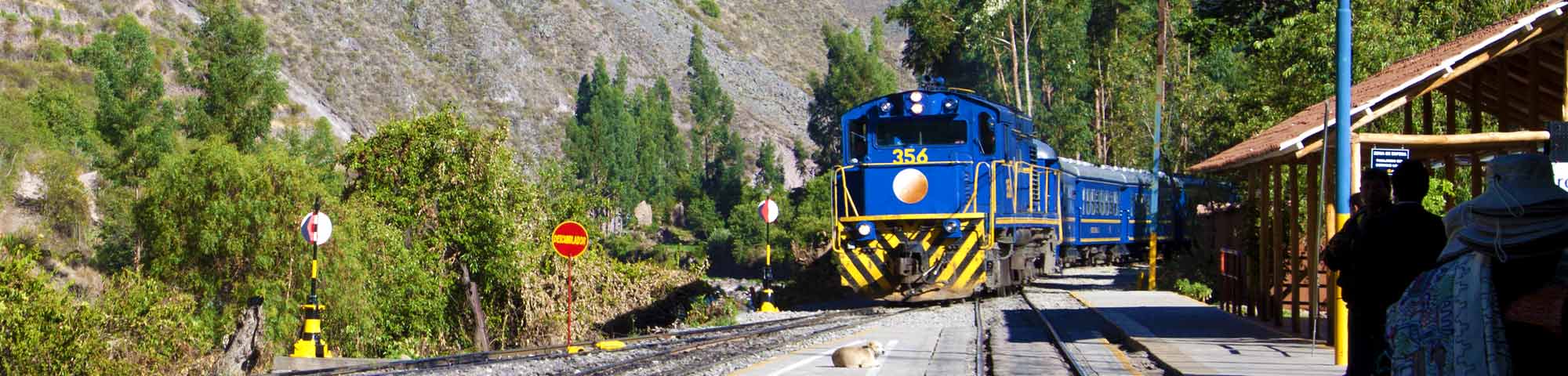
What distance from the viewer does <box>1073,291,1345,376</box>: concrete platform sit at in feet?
41.1

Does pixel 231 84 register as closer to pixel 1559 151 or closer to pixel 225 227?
pixel 225 227

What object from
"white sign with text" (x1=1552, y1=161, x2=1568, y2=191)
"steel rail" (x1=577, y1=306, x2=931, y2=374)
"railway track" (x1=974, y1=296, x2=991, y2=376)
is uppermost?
"white sign with text" (x1=1552, y1=161, x2=1568, y2=191)

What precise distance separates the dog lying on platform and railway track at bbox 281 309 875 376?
3878 millimetres

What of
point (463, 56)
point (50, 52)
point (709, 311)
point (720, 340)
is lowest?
point (709, 311)

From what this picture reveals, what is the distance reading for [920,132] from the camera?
77.2ft

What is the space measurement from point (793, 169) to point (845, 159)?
145900mm

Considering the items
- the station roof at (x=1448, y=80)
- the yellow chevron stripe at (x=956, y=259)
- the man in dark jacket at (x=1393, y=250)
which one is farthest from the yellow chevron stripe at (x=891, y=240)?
the man in dark jacket at (x=1393, y=250)

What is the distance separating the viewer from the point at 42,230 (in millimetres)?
53656

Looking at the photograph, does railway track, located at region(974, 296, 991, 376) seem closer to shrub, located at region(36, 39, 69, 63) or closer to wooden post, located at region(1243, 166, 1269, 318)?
wooden post, located at region(1243, 166, 1269, 318)

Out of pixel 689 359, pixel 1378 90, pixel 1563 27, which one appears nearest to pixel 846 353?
pixel 689 359

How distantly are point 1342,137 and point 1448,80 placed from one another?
7.21 ft

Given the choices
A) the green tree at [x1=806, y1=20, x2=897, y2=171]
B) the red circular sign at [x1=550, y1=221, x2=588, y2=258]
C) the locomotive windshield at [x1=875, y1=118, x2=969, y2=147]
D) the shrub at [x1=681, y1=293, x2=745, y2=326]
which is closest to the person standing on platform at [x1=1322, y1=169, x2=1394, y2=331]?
the red circular sign at [x1=550, y1=221, x2=588, y2=258]

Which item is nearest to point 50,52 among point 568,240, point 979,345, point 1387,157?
point 568,240

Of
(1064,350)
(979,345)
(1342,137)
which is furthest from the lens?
(979,345)
